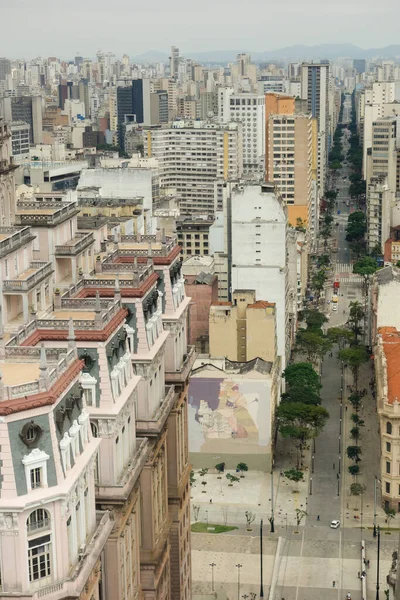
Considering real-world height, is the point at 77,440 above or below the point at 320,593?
above

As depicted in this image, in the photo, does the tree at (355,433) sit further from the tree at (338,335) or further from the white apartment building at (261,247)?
the tree at (338,335)

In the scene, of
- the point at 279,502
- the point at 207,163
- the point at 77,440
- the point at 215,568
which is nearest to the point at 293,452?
the point at 279,502

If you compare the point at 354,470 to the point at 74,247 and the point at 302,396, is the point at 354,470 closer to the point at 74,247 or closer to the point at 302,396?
the point at 302,396

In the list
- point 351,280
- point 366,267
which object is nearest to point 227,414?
point 366,267

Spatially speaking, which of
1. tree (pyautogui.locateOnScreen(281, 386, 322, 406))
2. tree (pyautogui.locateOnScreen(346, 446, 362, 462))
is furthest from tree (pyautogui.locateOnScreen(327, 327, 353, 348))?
tree (pyautogui.locateOnScreen(346, 446, 362, 462))

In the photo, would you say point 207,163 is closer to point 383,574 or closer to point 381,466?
point 381,466

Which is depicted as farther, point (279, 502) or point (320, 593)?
point (279, 502)

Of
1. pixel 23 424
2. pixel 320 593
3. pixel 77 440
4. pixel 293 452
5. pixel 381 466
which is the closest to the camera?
pixel 23 424
